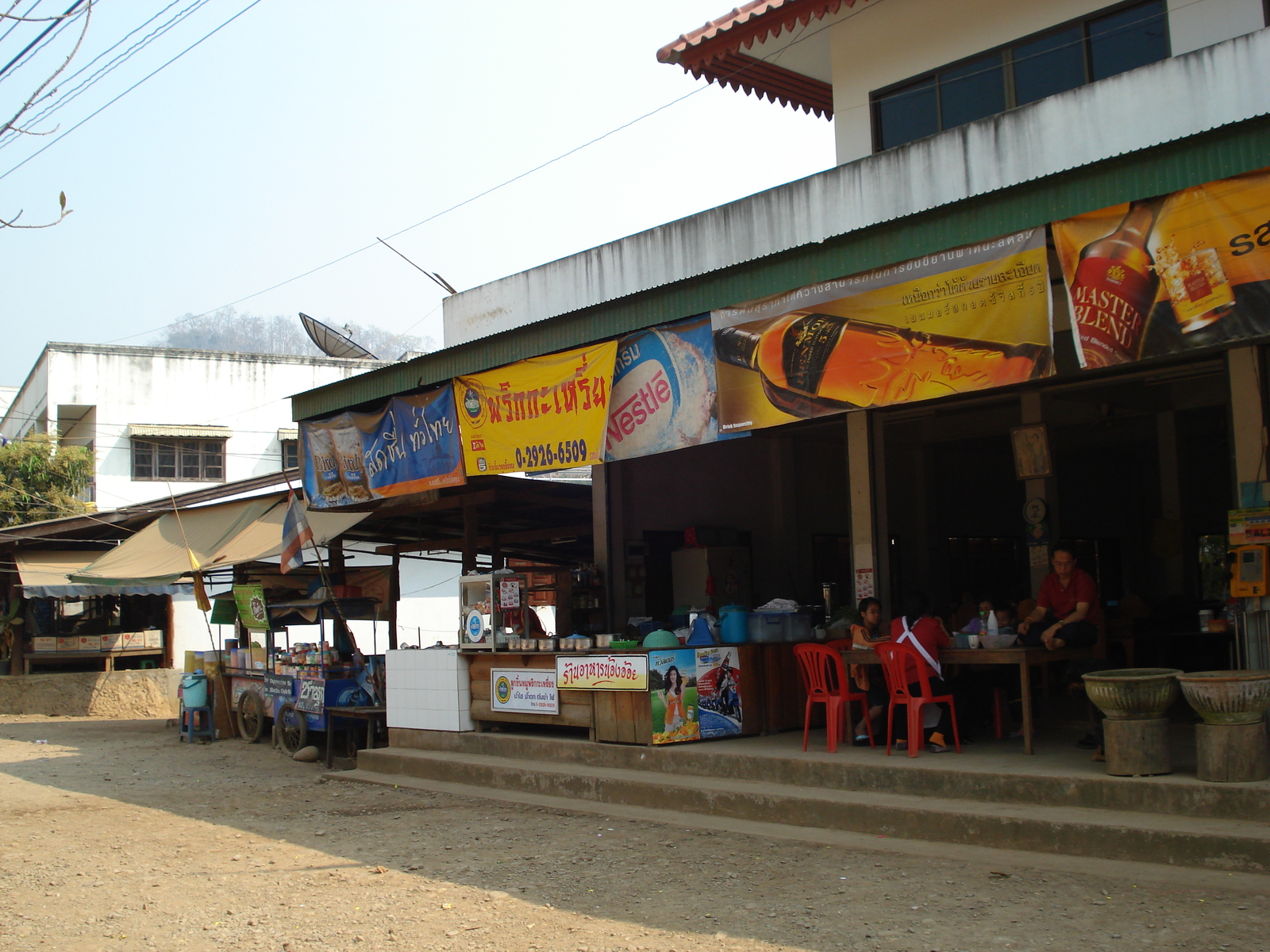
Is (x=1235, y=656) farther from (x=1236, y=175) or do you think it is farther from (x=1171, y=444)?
(x=1171, y=444)

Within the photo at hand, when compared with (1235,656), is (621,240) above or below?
above

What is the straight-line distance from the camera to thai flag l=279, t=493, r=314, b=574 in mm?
14023

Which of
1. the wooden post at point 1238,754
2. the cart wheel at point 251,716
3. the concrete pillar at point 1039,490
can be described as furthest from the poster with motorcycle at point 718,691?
the cart wheel at point 251,716

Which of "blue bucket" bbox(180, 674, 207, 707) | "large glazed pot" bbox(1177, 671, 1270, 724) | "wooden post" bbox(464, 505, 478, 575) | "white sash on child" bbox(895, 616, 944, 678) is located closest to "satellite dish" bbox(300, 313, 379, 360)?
"blue bucket" bbox(180, 674, 207, 707)

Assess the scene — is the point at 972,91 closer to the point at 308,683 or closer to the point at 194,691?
the point at 308,683

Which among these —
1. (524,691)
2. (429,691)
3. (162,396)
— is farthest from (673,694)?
(162,396)

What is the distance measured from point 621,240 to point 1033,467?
6867 millimetres

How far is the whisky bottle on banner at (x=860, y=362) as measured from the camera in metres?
7.02

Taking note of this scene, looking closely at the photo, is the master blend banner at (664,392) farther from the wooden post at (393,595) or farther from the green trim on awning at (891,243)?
the wooden post at (393,595)

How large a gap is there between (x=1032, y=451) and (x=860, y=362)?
14.5 ft

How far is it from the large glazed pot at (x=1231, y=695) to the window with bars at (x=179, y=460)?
2576 centimetres

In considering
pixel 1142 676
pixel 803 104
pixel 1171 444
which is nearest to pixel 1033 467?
pixel 1171 444

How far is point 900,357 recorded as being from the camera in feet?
24.7

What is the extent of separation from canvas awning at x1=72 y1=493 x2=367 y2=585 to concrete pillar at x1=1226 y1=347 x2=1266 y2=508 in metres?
10.7
